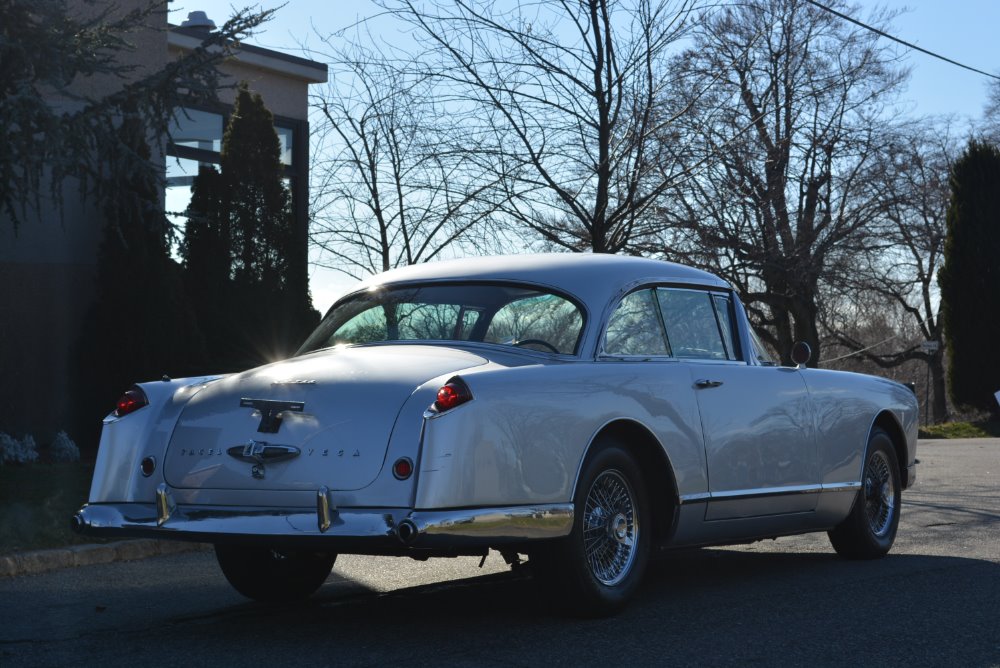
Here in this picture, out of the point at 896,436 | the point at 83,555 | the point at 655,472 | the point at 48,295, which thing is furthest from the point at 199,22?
the point at 655,472

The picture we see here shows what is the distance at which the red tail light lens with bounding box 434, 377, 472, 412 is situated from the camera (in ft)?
17.4

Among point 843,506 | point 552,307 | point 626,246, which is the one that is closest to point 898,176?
point 626,246

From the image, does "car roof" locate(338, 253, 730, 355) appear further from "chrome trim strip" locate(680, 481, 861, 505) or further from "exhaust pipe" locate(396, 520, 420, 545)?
"exhaust pipe" locate(396, 520, 420, 545)

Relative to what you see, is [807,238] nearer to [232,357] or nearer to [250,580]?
[232,357]

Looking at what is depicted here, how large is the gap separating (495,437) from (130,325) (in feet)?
34.2

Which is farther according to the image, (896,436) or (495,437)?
(896,436)

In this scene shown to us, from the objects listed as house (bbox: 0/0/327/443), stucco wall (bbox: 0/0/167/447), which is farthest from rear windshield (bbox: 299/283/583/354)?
stucco wall (bbox: 0/0/167/447)

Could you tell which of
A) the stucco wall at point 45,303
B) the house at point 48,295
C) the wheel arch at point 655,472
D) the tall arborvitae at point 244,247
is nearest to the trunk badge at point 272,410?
the wheel arch at point 655,472

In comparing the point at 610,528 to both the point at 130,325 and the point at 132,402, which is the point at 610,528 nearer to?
the point at 132,402

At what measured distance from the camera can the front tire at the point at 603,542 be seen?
571 centimetres

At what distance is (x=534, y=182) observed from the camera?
563 inches

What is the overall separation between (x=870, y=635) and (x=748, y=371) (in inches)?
79.2

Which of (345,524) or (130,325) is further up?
(130,325)

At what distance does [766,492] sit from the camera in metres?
7.11
